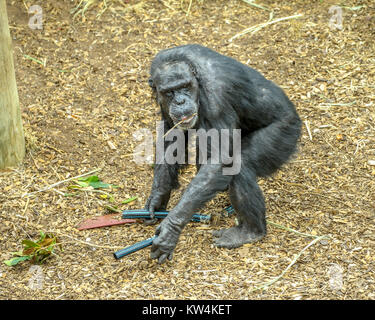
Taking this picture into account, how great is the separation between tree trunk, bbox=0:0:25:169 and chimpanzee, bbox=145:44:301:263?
1713 millimetres

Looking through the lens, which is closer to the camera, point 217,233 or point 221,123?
point 221,123

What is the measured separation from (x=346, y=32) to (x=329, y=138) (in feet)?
6.95

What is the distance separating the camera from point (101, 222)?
599cm

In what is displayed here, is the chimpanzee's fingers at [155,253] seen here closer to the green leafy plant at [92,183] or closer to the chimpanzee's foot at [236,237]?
the chimpanzee's foot at [236,237]

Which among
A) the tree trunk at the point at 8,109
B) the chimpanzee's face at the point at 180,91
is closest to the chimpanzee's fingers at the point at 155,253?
the chimpanzee's face at the point at 180,91

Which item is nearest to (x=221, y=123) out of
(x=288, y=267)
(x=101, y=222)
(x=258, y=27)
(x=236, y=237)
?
(x=236, y=237)

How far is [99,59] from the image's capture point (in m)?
8.30

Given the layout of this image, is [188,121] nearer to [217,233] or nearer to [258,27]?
[217,233]

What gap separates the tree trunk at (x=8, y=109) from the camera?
6.29 meters

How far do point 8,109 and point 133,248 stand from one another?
7.28 feet

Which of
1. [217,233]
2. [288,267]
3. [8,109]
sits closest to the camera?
[288,267]

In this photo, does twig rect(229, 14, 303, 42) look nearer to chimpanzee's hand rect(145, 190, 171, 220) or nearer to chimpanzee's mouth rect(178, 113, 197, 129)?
chimpanzee's hand rect(145, 190, 171, 220)

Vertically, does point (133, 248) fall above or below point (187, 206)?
below

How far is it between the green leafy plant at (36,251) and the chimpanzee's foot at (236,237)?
1531 mm
